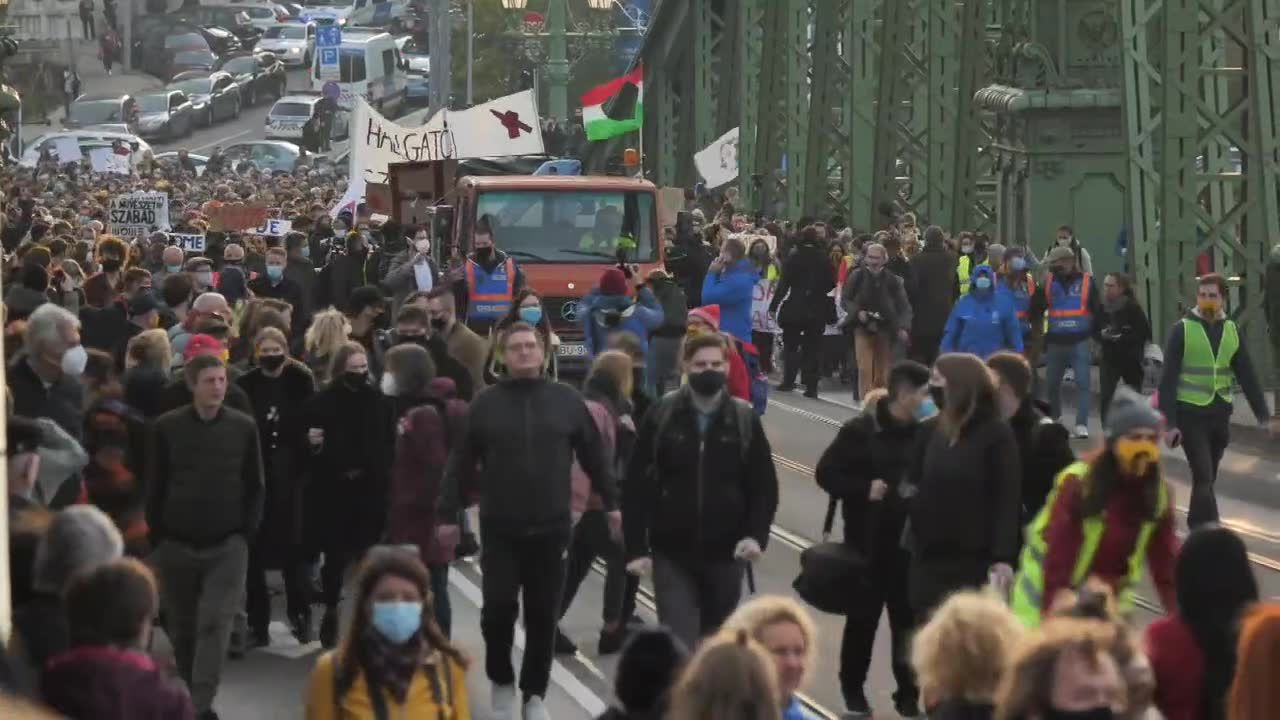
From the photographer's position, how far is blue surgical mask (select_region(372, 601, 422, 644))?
734 centimetres

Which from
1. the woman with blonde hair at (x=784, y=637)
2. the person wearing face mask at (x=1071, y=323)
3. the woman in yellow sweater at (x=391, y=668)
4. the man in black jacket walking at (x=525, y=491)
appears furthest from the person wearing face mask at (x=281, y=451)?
A: the person wearing face mask at (x=1071, y=323)

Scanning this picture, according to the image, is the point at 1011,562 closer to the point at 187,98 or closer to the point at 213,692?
the point at 213,692

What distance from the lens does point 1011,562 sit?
10.4 m

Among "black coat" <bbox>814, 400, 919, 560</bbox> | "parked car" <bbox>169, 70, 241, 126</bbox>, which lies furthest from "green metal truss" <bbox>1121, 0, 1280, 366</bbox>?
"parked car" <bbox>169, 70, 241, 126</bbox>

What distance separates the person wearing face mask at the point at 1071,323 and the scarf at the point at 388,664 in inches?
594

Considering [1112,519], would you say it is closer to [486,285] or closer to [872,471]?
[872,471]

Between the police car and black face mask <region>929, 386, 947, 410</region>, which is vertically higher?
black face mask <region>929, 386, 947, 410</region>

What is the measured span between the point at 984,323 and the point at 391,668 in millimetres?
14395

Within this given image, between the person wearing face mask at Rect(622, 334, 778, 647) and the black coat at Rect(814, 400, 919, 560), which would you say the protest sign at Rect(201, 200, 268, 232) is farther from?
the person wearing face mask at Rect(622, 334, 778, 647)

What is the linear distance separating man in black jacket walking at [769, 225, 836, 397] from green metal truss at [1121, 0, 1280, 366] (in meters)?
3.74

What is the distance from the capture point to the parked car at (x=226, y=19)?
113125 mm

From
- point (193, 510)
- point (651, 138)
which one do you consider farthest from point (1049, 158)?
point (651, 138)

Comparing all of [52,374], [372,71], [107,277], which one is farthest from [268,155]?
[52,374]

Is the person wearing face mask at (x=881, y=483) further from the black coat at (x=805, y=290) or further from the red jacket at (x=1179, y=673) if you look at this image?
the black coat at (x=805, y=290)
